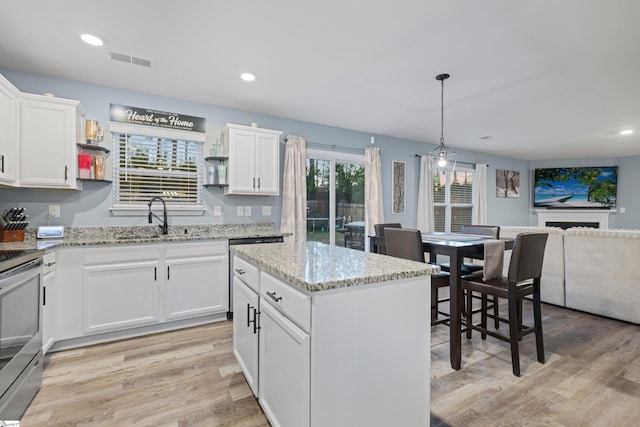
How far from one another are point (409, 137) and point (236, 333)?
4431mm

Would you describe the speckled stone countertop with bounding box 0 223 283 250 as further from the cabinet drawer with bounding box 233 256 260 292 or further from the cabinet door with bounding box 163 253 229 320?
the cabinet drawer with bounding box 233 256 260 292

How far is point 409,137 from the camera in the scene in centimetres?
543

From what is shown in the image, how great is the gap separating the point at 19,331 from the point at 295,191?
302 centimetres

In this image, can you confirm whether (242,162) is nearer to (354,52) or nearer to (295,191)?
(295,191)

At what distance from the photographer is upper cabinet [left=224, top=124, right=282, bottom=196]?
361cm

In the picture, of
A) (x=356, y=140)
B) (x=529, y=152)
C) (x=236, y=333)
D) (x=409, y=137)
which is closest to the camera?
(x=236, y=333)

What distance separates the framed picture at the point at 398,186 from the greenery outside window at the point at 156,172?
3162 millimetres

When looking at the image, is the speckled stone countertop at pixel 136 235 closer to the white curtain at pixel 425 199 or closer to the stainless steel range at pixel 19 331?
the stainless steel range at pixel 19 331

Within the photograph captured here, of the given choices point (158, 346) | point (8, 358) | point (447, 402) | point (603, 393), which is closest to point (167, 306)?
point (158, 346)

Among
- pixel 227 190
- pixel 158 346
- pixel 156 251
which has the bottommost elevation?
pixel 158 346

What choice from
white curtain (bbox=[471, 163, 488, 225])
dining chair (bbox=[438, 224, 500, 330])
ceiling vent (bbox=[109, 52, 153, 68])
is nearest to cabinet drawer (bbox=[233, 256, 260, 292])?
dining chair (bbox=[438, 224, 500, 330])

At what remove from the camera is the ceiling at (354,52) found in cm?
201

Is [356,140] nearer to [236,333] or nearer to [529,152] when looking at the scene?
[236,333]

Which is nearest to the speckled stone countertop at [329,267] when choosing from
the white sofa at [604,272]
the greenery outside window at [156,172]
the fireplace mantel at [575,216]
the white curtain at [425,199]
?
the greenery outside window at [156,172]
